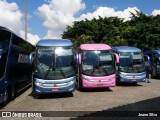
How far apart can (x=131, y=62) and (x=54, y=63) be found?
26.8ft

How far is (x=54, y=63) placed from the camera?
19.0 metres

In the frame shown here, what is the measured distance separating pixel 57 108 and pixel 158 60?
64.1ft

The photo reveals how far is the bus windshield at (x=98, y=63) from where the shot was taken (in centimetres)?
2156

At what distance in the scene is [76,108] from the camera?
14789 millimetres

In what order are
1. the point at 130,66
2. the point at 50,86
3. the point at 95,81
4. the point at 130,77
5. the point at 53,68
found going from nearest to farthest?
the point at 50,86
the point at 53,68
the point at 95,81
the point at 130,77
the point at 130,66

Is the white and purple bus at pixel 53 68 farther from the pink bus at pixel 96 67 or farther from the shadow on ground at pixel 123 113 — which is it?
the shadow on ground at pixel 123 113

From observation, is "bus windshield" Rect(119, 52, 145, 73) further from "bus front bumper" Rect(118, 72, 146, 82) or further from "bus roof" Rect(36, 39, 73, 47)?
"bus roof" Rect(36, 39, 73, 47)

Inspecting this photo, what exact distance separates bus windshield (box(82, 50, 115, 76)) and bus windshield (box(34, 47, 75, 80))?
8.07ft

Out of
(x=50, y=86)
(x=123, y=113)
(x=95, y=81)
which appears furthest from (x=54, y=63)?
(x=123, y=113)

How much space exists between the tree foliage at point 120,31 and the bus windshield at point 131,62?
24733 mm

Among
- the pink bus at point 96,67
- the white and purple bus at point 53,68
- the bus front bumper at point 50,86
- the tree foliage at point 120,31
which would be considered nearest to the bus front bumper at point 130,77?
the pink bus at point 96,67

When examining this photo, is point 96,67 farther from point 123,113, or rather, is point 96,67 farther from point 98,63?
point 123,113

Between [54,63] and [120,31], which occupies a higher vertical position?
[120,31]

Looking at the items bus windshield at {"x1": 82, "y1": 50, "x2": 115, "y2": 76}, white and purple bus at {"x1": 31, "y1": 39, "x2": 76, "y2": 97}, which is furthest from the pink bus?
white and purple bus at {"x1": 31, "y1": 39, "x2": 76, "y2": 97}
